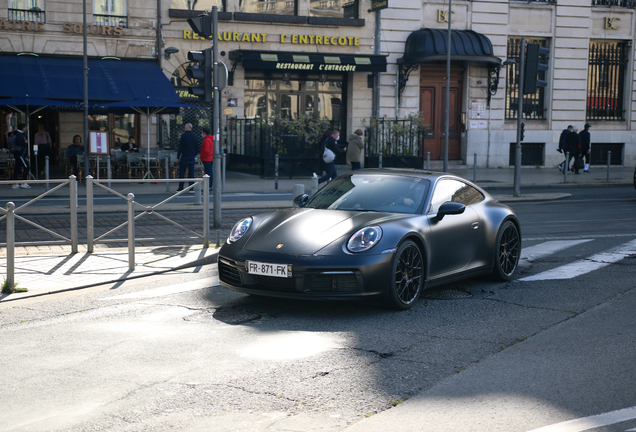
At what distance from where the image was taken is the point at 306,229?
704cm

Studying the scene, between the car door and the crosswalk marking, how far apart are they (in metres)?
1.13

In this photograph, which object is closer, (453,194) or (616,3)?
(453,194)

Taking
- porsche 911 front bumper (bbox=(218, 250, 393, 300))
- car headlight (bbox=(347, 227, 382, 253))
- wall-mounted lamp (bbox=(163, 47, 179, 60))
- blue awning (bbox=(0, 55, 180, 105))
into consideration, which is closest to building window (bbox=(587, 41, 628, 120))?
wall-mounted lamp (bbox=(163, 47, 179, 60))

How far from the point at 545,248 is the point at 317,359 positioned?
6.44 m

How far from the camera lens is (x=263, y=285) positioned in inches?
269

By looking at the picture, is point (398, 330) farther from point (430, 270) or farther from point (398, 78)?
point (398, 78)

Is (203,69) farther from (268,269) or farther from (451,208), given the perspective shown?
(268,269)

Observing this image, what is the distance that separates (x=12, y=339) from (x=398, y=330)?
3.19 meters

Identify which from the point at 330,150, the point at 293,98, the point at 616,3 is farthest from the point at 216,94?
the point at 616,3

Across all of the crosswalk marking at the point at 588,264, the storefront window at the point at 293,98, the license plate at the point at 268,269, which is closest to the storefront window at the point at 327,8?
the storefront window at the point at 293,98

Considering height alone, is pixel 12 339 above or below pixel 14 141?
below

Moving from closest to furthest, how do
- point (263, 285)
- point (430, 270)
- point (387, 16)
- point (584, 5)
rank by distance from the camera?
1. point (263, 285)
2. point (430, 270)
3. point (387, 16)
4. point (584, 5)

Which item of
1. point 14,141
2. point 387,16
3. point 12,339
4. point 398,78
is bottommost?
point 12,339

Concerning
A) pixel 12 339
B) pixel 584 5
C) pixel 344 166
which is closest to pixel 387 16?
pixel 344 166
